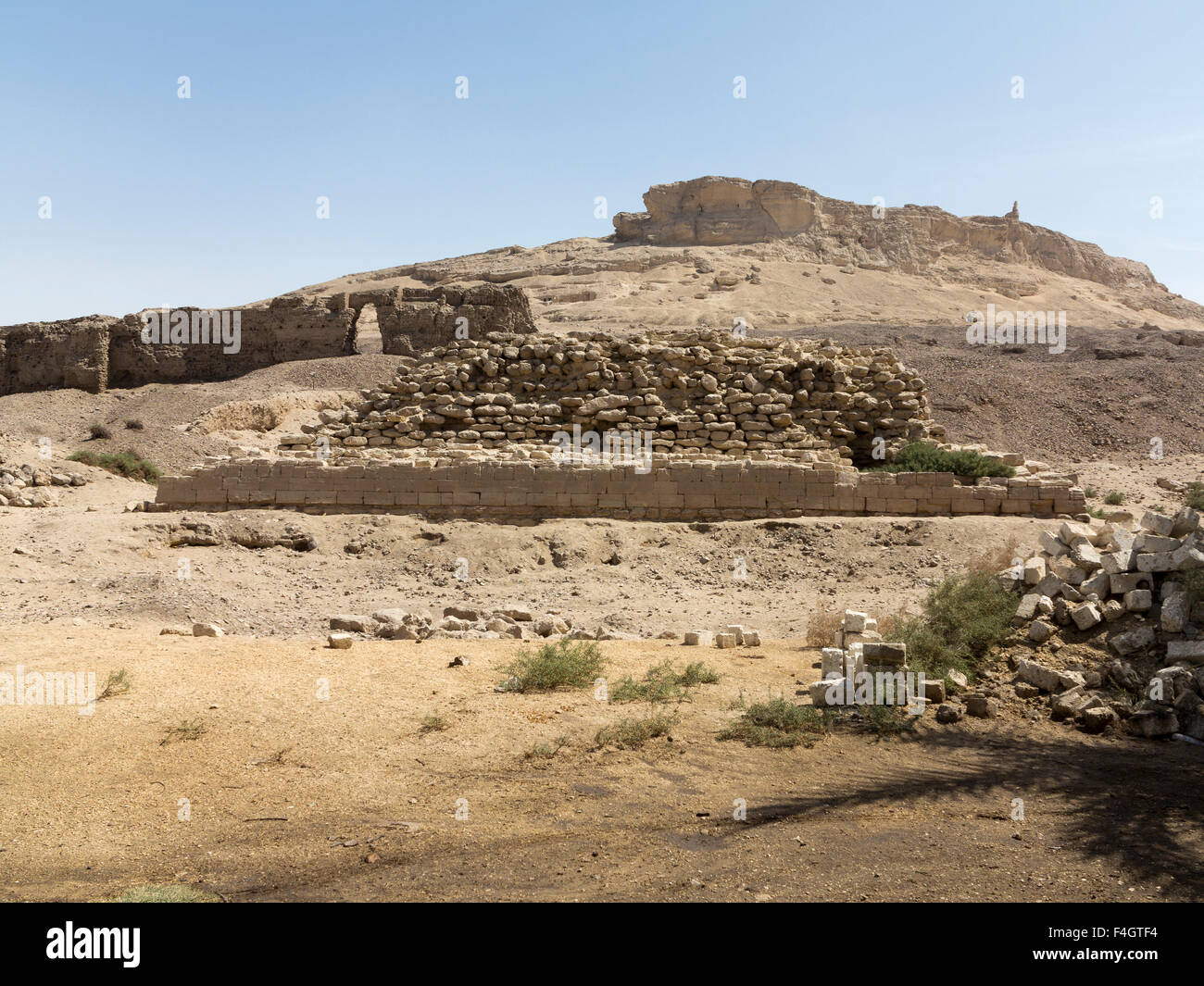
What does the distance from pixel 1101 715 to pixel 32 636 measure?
8571 mm

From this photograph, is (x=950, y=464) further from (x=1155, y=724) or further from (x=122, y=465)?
(x=122, y=465)

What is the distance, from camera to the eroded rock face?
230 ft

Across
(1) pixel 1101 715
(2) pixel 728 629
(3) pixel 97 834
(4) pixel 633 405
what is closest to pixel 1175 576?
(1) pixel 1101 715

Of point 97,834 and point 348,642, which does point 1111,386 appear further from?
point 97,834

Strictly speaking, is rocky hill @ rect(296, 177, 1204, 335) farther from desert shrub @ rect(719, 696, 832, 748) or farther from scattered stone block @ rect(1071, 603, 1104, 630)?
desert shrub @ rect(719, 696, 832, 748)

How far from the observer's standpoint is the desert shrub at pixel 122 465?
19.4m

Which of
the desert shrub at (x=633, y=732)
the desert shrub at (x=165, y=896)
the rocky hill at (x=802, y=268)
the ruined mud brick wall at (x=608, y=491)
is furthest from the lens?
the rocky hill at (x=802, y=268)

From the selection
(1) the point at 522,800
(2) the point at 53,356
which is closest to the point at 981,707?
(1) the point at 522,800

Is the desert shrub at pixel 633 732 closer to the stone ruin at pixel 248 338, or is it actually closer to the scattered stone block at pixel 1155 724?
the scattered stone block at pixel 1155 724

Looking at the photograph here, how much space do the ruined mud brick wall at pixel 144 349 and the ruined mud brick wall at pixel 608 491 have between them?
1858cm

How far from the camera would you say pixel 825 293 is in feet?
180

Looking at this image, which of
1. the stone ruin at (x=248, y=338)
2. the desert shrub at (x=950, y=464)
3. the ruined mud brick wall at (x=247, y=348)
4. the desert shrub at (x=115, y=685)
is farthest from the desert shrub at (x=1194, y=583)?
the ruined mud brick wall at (x=247, y=348)
